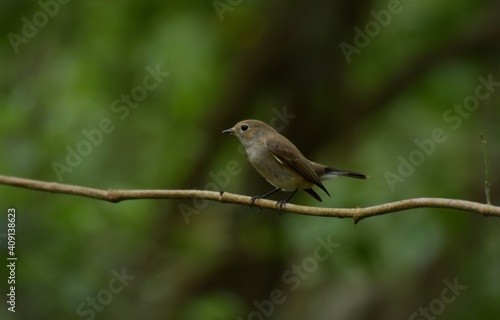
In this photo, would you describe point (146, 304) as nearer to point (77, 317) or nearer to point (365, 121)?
point (77, 317)

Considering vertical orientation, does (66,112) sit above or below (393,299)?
above

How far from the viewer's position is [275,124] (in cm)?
885

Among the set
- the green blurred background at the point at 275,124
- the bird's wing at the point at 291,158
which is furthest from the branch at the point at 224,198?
the green blurred background at the point at 275,124

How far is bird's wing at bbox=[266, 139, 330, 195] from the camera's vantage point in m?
6.25

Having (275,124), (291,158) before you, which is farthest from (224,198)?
(275,124)

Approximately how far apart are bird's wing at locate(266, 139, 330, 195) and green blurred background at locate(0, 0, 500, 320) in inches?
63.5

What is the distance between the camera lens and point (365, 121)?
941cm

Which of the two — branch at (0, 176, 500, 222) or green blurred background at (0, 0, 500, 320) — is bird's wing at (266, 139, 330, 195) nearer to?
green blurred background at (0, 0, 500, 320)

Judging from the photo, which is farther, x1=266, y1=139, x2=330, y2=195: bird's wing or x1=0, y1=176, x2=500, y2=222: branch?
x1=266, y1=139, x2=330, y2=195: bird's wing

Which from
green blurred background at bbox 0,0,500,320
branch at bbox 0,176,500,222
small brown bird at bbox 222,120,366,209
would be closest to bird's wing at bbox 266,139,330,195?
small brown bird at bbox 222,120,366,209

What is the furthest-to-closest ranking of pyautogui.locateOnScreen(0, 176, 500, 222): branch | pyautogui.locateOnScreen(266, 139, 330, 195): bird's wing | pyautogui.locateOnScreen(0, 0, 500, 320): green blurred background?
pyautogui.locateOnScreen(0, 0, 500, 320): green blurred background
pyautogui.locateOnScreen(266, 139, 330, 195): bird's wing
pyautogui.locateOnScreen(0, 176, 500, 222): branch

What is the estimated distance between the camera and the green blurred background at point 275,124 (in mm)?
8461

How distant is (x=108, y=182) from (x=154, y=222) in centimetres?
76

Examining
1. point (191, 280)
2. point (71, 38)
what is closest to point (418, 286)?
point (191, 280)
